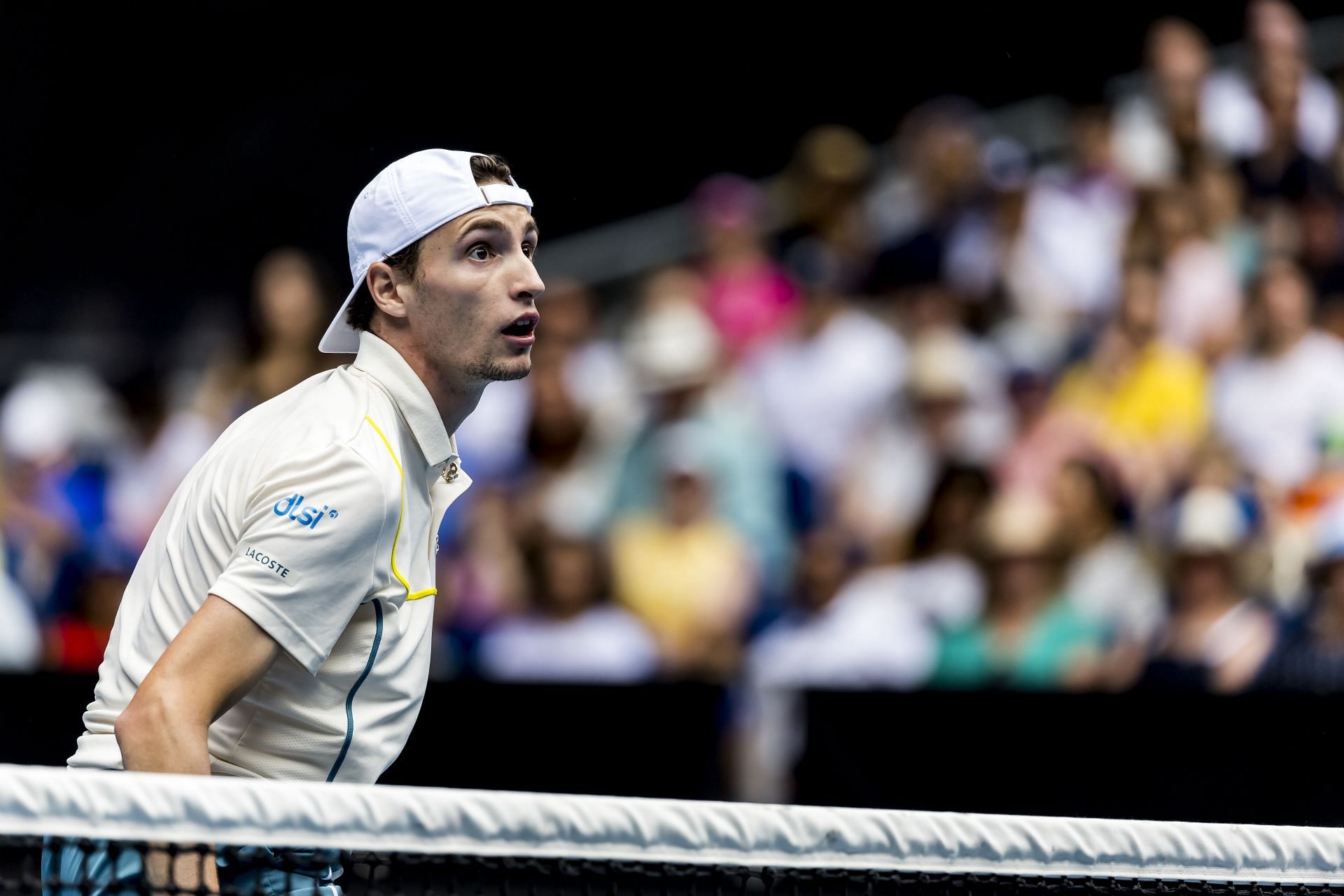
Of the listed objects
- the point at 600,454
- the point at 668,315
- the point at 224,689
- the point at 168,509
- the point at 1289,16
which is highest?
the point at 1289,16

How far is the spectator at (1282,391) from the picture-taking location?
26.4 feet

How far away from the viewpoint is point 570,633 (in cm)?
805

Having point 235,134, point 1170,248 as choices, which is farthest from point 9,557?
point 1170,248

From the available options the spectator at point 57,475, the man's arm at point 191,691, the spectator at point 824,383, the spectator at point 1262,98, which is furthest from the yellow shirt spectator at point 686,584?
the man's arm at point 191,691

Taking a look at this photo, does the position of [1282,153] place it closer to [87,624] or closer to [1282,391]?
[1282,391]

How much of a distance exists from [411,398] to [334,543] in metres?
0.45

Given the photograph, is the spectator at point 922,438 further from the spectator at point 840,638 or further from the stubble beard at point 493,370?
the stubble beard at point 493,370

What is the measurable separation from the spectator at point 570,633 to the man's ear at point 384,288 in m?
4.77

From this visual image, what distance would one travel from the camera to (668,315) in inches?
364

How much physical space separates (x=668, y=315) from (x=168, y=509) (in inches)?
243

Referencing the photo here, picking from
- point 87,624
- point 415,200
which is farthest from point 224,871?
point 87,624

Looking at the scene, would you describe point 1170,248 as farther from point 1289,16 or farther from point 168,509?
point 168,509

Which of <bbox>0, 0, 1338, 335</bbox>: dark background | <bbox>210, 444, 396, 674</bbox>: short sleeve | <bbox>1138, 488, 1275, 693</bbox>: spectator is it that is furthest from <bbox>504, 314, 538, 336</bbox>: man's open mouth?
<bbox>0, 0, 1338, 335</bbox>: dark background

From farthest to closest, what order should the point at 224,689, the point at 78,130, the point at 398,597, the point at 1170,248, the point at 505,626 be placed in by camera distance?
the point at 78,130
the point at 1170,248
the point at 505,626
the point at 398,597
the point at 224,689
